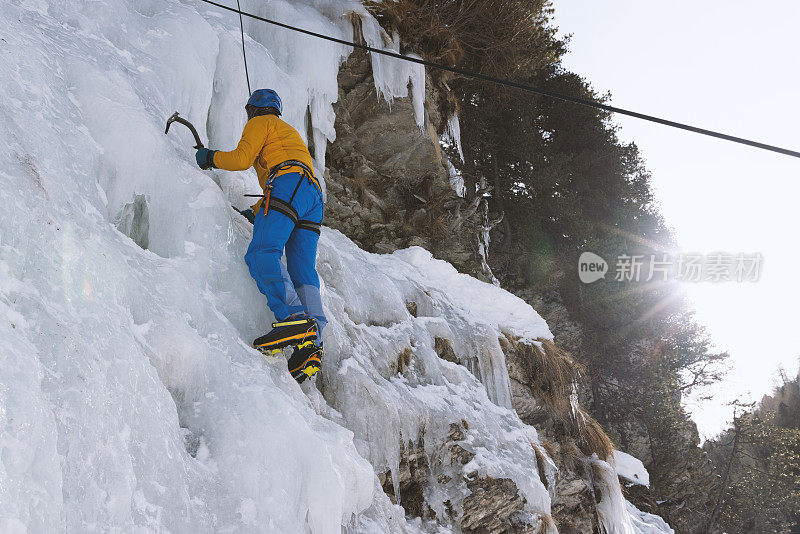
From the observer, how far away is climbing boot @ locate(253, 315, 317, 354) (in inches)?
101

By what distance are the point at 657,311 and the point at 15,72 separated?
16.8 metres

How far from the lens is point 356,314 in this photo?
169 inches

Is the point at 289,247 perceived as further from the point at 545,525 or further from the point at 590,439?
the point at 590,439

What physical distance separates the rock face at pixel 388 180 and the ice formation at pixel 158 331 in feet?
10.2

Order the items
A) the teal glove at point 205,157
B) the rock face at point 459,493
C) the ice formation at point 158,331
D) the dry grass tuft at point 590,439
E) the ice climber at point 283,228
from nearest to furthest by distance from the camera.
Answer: the ice formation at point 158,331
the ice climber at point 283,228
the teal glove at point 205,157
the rock face at point 459,493
the dry grass tuft at point 590,439

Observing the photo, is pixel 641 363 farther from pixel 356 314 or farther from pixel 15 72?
pixel 15 72

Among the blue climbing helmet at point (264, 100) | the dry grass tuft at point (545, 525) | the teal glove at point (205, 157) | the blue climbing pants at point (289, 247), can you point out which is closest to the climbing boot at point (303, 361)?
the blue climbing pants at point (289, 247)

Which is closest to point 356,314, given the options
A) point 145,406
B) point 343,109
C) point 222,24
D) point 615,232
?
point 145,406

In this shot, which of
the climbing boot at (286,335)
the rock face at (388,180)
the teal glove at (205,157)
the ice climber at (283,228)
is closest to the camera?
the climbing boot at (286,335)

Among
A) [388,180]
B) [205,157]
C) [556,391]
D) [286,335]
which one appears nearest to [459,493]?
[286,335]

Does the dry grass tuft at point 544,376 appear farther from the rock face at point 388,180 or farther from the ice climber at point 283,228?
the ice climber at point 283,228

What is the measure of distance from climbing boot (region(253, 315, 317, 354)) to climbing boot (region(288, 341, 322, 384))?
0.24 feet

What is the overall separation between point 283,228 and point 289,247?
260 mm

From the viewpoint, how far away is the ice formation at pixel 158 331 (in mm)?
1485
